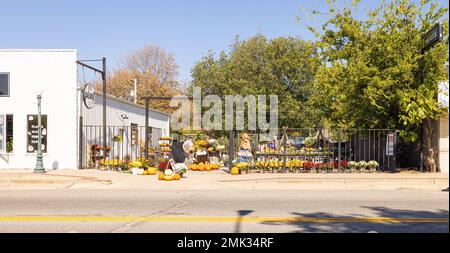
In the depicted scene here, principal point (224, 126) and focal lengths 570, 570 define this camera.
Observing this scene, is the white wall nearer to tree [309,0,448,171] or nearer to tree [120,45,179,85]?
tree [309,0,448,171]

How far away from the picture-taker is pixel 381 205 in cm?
→ 1162

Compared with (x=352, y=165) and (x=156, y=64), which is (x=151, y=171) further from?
(x=156, y=64)

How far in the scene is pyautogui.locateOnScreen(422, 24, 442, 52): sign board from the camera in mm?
16984

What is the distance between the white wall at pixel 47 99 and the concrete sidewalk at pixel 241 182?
2867mm

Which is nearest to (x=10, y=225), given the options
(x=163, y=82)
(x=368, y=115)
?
(x=368, y=115)

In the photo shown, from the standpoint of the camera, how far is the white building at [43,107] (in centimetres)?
2169

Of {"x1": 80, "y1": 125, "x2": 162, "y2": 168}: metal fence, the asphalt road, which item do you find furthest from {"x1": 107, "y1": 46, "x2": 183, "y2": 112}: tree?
the asphalt road

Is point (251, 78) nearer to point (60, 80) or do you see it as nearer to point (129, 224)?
point (60, 80)

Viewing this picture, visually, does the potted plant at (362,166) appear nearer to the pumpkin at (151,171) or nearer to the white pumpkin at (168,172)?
the white pumpkin at (168,172)

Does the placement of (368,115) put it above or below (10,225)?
above

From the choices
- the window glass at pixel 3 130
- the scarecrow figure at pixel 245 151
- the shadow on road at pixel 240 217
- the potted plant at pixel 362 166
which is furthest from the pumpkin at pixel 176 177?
the shadow on road at pixel 240 217

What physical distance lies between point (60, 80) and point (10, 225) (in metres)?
13.4

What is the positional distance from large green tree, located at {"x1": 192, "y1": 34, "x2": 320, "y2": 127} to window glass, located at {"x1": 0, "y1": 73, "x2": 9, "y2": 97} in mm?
24084

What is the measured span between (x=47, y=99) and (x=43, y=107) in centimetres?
35
